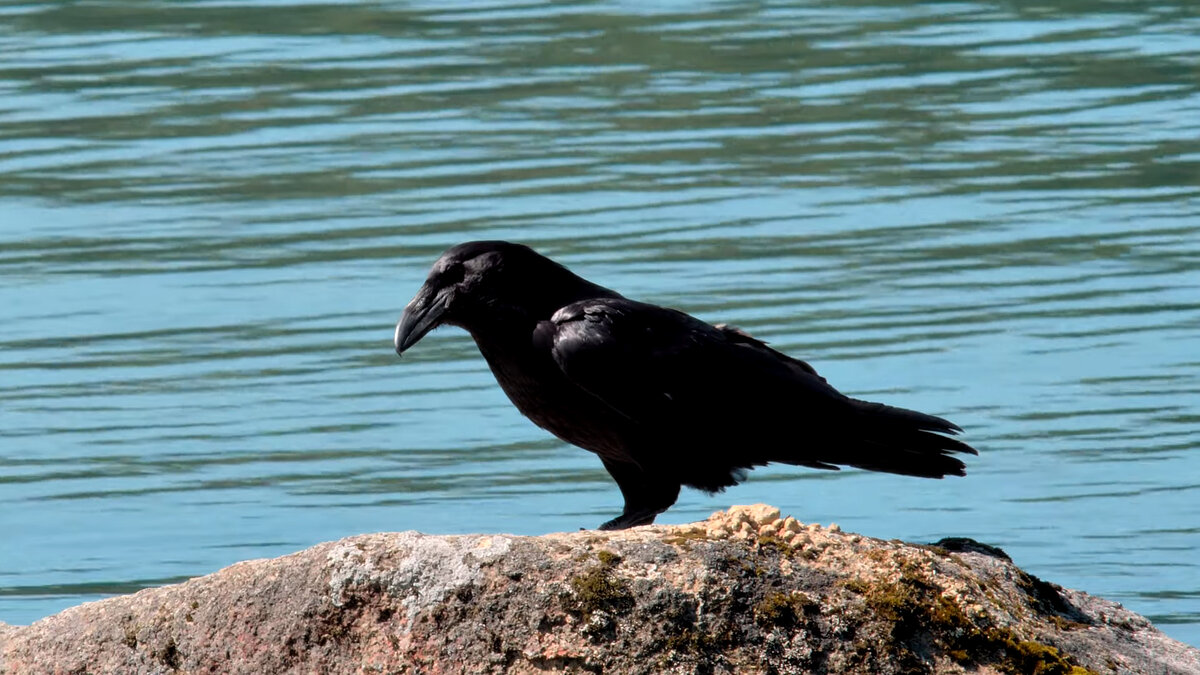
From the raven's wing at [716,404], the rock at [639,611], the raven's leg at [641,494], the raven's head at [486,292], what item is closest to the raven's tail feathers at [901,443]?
the raven's wing at [716,404]

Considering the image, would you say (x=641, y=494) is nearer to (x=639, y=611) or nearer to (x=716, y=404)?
(x=716, y=404)

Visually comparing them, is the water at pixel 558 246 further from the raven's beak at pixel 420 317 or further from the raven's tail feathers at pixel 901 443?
the raven's beak at pixel 420 317

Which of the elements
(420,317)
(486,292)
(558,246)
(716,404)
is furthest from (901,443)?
(558,246)

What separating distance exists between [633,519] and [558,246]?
715cm

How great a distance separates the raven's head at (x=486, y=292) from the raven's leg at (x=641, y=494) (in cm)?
57

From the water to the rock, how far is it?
13.0 feet

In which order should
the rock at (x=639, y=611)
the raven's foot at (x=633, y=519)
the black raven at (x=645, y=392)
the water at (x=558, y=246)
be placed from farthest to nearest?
the water at (x=558, y=246) → the black raven at (x=645, y=392) → the raven's foot at (x=633, y=519) → the rock at (x=639, y=611)

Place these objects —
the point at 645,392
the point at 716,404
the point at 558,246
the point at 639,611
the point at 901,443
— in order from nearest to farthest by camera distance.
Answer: the point at 639,611 < the point at 901,443 < the point at 645,392 < the point at 716,404 < the point at 558,246

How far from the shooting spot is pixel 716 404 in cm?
690

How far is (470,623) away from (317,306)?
852 centimetres

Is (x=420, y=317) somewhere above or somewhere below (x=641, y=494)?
above

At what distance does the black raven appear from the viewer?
21.9ft

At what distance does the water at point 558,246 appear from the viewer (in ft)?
34.9

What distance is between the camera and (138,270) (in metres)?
14.2
